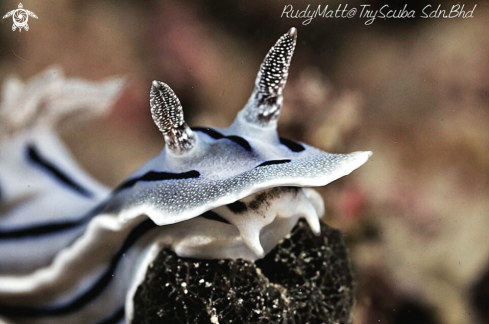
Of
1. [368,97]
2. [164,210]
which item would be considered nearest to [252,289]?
[164,210]

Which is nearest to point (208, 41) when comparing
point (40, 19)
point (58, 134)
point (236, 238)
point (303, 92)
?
point (303, 92)

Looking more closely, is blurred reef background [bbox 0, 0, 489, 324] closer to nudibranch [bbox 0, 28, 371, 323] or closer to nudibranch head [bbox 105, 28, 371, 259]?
nudibranch [bbox 0, 28, 371, 323]

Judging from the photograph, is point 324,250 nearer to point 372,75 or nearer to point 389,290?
point 389,290

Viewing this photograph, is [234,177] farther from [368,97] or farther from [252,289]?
[368,97]

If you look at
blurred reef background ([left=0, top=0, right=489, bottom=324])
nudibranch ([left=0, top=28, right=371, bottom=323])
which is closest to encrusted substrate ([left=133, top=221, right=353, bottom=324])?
nudibranch ([left=0, top=28, right=371, bottom=323])

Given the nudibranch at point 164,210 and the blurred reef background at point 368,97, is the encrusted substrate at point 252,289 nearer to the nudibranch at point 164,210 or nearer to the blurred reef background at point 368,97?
the nudibranch at point 164,210
